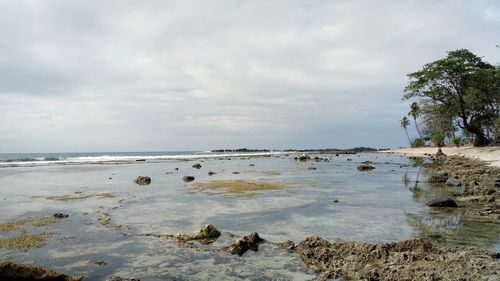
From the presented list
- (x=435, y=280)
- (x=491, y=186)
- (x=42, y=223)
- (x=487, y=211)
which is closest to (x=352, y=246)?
(x=435, y=280)

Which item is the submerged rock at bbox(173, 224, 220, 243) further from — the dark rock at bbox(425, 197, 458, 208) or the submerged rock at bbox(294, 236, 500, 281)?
the dark rock at bbox(425, 197, 458, 208)

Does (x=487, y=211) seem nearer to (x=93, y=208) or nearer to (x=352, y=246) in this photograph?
(x=352, y=246)

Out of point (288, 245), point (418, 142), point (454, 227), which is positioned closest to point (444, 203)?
point (454, 227)

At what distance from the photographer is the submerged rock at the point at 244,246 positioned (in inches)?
445

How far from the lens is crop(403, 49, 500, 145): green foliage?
51.7 meters

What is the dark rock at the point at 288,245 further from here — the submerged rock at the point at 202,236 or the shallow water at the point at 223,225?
the submerged rock at the point at 202,236

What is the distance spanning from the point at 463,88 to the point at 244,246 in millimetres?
52256

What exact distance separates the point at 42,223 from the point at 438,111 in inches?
2195

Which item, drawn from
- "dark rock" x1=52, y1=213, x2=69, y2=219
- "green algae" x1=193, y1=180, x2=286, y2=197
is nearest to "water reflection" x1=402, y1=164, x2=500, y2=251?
"green algae" x1=193, y1=180, x2=286, y2=197

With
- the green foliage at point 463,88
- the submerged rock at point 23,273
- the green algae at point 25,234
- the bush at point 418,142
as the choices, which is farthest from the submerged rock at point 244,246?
the bush at point 418,142

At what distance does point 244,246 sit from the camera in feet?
38.0

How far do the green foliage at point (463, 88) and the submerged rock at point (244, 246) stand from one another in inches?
1927

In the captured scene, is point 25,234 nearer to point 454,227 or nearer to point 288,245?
point 288,245

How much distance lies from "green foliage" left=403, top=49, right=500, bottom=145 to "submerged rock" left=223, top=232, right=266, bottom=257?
48944 mm
